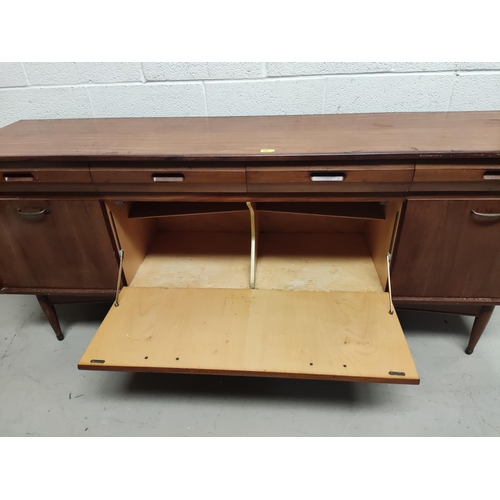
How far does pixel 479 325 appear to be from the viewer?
1.34 m

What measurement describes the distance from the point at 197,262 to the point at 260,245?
28 cm

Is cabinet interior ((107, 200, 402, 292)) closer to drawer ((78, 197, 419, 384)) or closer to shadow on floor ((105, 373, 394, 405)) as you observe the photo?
drawer ((78, 197, 419, 384))

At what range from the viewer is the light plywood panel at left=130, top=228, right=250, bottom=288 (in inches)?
55.4

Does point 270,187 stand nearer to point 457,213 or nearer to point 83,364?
point 457,213

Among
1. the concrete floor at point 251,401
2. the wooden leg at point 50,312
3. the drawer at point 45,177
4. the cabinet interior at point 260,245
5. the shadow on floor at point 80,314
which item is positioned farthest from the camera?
the shadow on floor at point 80,314

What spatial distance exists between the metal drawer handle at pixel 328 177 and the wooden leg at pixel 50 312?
1.13 meters

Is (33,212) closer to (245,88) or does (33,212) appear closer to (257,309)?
(257,309)

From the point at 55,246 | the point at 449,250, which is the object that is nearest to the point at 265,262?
the point at 449,250

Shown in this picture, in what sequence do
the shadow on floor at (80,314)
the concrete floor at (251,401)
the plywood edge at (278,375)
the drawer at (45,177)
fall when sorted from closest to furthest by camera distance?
the plywood edge at (278,375)
the drawer at (45,177)
the concrete floor at (251,401)
the shadow on floor at (80,314)

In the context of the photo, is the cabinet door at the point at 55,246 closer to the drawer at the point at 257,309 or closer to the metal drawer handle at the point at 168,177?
the drawer at the point at 257,309

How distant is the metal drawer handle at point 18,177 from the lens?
112 cm

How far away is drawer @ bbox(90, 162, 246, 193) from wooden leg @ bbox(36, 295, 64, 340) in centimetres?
61

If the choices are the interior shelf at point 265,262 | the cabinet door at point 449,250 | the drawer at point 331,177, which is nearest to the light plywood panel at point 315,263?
the interior shelf at point 265,262

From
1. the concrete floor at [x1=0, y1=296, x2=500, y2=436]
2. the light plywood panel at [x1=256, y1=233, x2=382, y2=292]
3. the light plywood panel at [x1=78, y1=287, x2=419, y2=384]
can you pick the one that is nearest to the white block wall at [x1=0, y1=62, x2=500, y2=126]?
the light plywood panel at [x1=256, y1=233, x2=382, y2=292]
